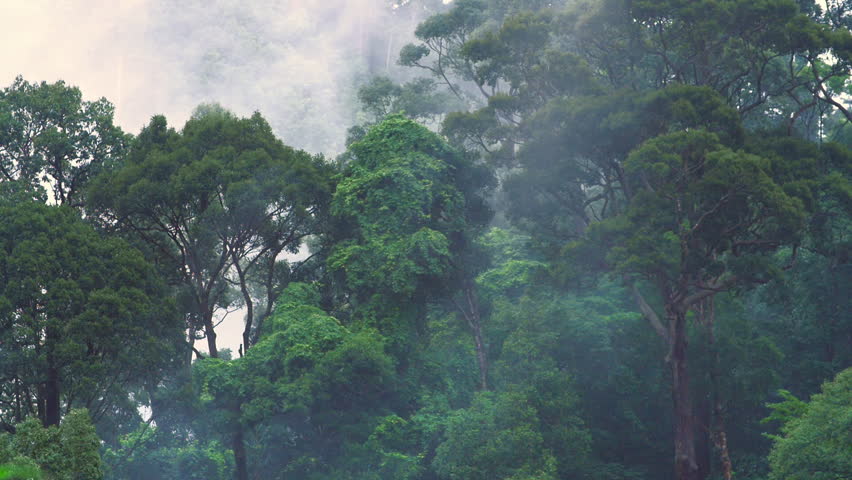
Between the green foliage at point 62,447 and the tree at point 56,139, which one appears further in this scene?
the tree at point 56,139

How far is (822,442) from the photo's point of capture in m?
20.6

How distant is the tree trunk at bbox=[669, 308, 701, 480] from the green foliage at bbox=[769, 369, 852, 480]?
15.3 ft

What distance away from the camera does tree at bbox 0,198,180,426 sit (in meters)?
25.7

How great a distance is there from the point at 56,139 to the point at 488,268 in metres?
13.8

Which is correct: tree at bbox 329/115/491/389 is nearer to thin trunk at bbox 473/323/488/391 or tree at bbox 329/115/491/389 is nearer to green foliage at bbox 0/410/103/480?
thin trunk at bbox 473/323/488/391

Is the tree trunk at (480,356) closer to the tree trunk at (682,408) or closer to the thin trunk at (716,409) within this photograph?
the tree trunk at (682,408)

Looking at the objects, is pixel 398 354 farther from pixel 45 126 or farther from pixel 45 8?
pixel 45 8

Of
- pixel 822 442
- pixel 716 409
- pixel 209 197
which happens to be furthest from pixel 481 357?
pixel 822 442

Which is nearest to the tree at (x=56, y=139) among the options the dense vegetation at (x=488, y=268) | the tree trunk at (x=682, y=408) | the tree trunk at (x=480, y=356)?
the dense vegetation at (x=488, y=268)

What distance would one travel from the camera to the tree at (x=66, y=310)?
25.7 meters

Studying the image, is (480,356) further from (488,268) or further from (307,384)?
(307,384)

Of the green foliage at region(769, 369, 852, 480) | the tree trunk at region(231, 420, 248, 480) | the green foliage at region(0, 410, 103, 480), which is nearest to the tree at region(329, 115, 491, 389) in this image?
the tree trunk at region(231, 420, 248, 480)

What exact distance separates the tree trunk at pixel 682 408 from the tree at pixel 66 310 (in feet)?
44.6

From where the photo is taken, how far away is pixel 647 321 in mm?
29359
